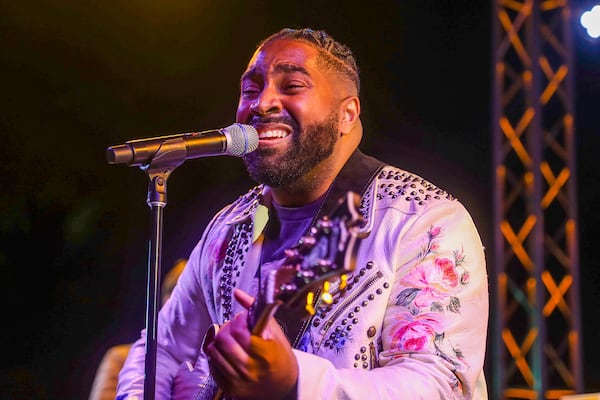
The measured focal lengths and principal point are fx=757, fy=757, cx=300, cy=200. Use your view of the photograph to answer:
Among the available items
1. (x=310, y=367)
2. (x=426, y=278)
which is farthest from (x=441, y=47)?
(x=310, y=367)

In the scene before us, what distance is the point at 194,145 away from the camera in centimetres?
196

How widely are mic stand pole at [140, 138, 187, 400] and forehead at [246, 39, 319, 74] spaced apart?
653 millimetres

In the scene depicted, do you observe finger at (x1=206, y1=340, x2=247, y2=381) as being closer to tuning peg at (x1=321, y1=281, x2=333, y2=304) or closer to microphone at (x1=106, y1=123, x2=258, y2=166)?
tuning peg at (x1=321, y1=281, x2=333, y2=304)

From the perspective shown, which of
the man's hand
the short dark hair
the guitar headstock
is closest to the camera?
the guitar headstock

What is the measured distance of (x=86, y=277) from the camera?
171 inches

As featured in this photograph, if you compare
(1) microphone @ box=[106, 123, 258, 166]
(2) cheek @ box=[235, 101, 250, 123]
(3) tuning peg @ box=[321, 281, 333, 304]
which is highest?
(2) cheek @ box=[235, 101, 250, 123]

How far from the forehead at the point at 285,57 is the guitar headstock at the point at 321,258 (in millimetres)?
1021

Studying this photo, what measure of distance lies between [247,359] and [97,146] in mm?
2962

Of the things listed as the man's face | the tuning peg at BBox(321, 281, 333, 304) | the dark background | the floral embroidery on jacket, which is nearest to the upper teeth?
the man's face

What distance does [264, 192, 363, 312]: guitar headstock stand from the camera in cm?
149

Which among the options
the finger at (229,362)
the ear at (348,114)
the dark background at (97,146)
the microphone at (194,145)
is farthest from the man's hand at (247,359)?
the dark background at (97,146)

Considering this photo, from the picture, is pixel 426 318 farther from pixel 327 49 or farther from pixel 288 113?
pixel 327 49

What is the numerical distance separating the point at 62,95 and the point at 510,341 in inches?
129

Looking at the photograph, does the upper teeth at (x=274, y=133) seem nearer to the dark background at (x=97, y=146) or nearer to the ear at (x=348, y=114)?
the ear at (x=348, y=114)
